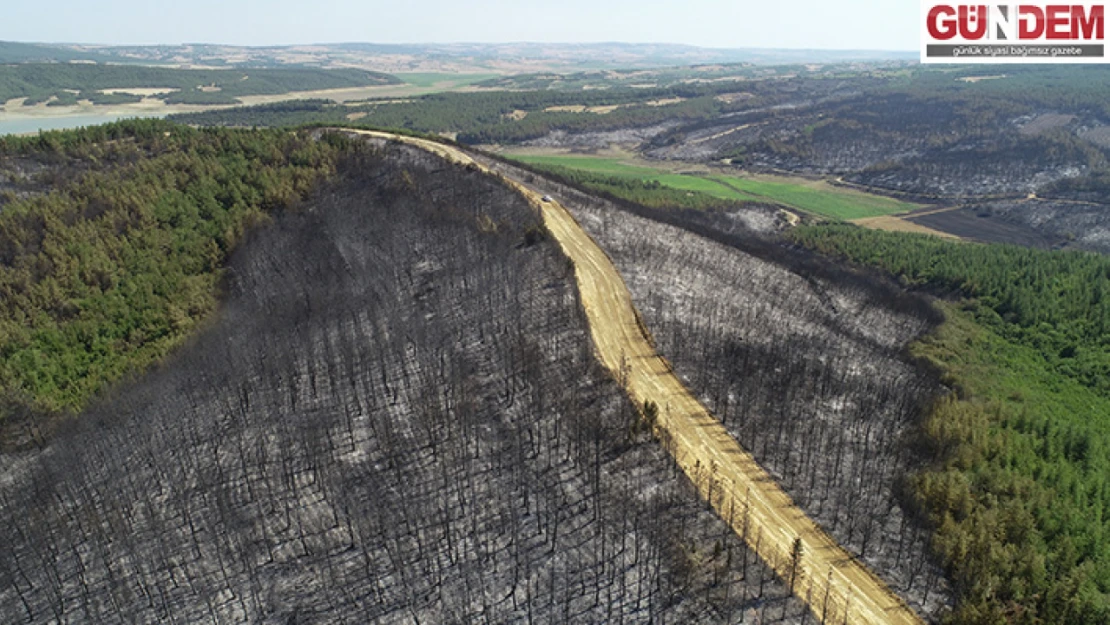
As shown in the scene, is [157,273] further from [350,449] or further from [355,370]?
[350,449]

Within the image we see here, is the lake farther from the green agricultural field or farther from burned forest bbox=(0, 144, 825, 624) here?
burned forest bbox=(0, 144, 825, 624)

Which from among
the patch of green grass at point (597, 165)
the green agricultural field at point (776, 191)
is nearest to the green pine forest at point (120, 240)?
the green agricultural field at point (776, 191)

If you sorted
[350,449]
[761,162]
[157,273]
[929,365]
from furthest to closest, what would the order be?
[761,162] < [157,273] < [929,365] < [350,449]

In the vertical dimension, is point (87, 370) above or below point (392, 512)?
above

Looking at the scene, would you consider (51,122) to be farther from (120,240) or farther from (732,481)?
(732,481)

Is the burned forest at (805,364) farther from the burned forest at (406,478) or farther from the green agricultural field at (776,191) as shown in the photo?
the green agricultural field at (776,191)

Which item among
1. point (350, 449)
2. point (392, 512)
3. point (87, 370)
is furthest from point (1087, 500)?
point (87, 370)
